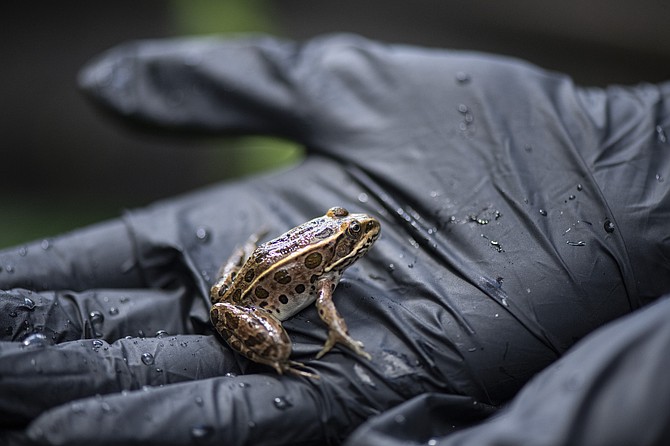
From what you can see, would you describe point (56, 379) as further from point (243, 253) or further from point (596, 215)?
point (596, 215)

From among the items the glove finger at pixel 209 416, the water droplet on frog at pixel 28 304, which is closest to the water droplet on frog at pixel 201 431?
the glove finger at pixel 209 416

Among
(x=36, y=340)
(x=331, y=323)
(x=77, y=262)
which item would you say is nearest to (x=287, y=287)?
(x=331, y=323)

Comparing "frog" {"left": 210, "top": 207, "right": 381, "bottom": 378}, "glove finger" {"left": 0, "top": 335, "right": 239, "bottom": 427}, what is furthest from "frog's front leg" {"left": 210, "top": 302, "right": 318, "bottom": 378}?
"glove finger" {"left": 0, "top": 335, "right": 239, "bottom": 427}

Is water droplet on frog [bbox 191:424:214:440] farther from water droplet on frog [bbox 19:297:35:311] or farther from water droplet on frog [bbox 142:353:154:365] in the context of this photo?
water droplet on frog [bbox 19:297:35:311]

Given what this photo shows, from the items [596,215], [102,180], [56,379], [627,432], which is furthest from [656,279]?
[102,180]

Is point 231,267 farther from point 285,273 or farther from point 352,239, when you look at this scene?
point 352,239

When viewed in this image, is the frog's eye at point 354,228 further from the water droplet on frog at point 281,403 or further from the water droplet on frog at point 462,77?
the water droplet on frog at point 462,77
